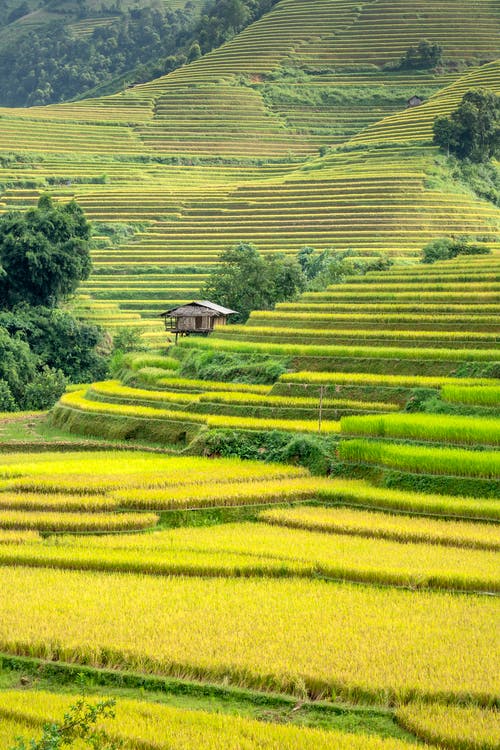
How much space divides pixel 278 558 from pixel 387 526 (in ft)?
7.99

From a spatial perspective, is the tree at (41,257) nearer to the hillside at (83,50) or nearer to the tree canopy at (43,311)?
the tree canopy at (43,311)

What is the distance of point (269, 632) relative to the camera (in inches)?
469

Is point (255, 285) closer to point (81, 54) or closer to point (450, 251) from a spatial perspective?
point (450, 251)

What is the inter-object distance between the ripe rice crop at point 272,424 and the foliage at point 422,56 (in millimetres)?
60701

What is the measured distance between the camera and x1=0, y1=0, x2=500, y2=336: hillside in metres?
52.2

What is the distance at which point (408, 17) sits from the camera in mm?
86750

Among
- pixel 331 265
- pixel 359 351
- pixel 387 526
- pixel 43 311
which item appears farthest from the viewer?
pixel 43 311

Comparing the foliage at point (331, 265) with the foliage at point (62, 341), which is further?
the foliage at point (62, 341)

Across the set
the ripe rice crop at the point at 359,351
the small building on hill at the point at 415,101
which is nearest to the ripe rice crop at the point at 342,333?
A: the ripe rice crop at the point at 359,351

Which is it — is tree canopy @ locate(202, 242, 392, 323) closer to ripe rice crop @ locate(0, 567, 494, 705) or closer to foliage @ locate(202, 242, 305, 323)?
foliage @ locate(202, 242, 305, 323)

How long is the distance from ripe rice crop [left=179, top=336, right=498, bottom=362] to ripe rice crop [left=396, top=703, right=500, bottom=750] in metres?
15.3

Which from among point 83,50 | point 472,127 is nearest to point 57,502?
point 472,127

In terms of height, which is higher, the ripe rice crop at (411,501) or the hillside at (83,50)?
the hillside at (83,50)

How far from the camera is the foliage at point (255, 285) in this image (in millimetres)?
41312
